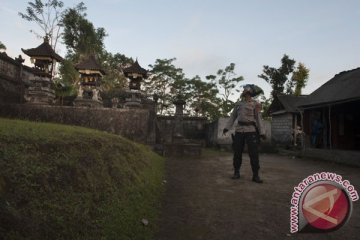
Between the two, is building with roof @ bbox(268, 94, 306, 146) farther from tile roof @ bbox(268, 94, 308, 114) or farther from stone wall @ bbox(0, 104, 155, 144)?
stone wall @ bbox(0, 104, 155, 144)

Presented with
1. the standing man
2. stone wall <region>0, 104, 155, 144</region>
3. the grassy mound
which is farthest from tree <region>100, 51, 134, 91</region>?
the grassy mound

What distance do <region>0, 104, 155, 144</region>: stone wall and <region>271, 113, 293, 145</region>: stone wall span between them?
12911 millimetres

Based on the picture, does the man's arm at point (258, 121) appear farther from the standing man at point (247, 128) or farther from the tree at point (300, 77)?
the tree at point (300, 77)

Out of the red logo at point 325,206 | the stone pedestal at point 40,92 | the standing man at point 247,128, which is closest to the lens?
the red logo at point 325,206

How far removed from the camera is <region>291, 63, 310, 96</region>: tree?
33.0 m

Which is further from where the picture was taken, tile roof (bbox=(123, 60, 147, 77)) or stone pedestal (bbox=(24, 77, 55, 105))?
tile roof (bbox=(123, 60, 147, 77))

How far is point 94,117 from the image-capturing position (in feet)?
42.7

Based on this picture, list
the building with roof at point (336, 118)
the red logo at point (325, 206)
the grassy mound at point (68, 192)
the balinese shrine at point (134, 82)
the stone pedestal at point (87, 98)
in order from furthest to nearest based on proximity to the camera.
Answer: the balinese shrine at point (134, 82) < the stone pedestal at point (87, 98) < the building with roof at point (336, 118) < the red logo at point (325, 206) < the grassy mound at point (68, 192)

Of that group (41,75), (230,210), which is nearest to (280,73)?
(41,75)

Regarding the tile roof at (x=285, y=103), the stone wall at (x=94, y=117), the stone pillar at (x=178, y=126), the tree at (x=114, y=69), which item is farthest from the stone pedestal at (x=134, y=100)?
the tree at (x=114, y=69)

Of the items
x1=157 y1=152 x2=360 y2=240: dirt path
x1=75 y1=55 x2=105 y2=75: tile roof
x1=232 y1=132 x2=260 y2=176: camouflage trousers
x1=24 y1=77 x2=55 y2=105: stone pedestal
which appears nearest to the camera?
x1=157 y1=152 x2=360 y2=240: dirt path

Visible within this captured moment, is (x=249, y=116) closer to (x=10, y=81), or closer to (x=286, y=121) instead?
(x=10, y=81)

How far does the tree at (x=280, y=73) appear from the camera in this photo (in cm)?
3284

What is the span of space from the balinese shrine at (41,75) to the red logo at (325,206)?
1580 cm
